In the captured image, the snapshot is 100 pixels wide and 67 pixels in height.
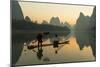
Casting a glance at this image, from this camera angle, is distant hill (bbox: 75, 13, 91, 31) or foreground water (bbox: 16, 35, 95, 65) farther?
distant hill (bbox: 75, 13, 91, 31)

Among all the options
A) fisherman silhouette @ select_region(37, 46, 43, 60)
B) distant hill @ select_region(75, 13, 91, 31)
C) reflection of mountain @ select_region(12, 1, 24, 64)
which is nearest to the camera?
reflection of mountain @ select_region(12, 1, 24, 64)

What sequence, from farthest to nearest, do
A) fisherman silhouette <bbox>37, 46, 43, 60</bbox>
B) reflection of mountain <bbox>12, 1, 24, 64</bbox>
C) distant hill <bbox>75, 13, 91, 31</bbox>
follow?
1. distant hill <bbox>75, 13, 91, 31</bbox>
2. fisherman silhouette <bbox>37, 46, 43, 60</bbox>
3. reflection of mountain <bbox>12, 1, 24, 64</bbox>

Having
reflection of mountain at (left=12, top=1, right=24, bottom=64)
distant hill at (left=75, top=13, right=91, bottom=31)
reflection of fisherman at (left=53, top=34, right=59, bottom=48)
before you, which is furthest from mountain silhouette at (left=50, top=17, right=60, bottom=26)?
reflection of mountain at (left=12, top=1, right=24, bottom=64)

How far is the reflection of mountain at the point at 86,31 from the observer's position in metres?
2.56

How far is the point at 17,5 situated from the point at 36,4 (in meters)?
0.23

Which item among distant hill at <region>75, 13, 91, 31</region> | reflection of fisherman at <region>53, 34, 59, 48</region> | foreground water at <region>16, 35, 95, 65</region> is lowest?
foreground water at <region>16, 35, 95, 65</region>

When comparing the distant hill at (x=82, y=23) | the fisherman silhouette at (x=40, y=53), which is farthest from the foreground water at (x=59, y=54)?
the distant hill at (x=82, y=23)

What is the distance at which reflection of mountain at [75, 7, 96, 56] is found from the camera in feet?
8.39

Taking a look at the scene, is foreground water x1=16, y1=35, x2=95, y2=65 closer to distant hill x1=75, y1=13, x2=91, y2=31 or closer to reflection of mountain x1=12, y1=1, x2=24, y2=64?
reflection of mountain x1=12, y1=1, x2=24, y2=64

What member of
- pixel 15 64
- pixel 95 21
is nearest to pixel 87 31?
pixel 95 21

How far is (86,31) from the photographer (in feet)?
8.54

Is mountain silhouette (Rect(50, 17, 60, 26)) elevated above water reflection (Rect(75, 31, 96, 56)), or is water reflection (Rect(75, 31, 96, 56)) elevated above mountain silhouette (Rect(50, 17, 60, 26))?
mountain silhouette (Rect(50, 17, 60, 26))

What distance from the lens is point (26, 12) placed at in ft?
7.56

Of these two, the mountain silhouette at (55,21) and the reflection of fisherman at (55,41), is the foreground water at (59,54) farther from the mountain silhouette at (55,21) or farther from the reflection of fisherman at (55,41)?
the mountain silhouette at (55,21)
